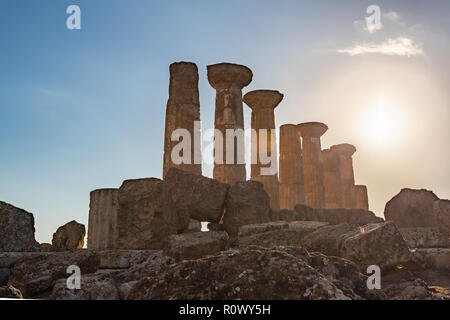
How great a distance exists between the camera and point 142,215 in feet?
21.2

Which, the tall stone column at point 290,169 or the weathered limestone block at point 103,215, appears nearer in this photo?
the weathered limestone block at point 103,215

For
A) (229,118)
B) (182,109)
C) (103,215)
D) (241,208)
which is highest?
(229,118)

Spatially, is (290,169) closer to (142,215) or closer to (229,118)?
(229,118)

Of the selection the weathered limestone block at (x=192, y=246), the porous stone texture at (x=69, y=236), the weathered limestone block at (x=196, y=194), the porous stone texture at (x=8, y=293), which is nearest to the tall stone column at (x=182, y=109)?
the porous stone texture at (x=69, y=236)

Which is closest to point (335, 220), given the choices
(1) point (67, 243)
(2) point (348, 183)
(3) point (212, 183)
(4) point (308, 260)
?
(3) point (212, 183)

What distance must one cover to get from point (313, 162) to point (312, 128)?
1.77 m

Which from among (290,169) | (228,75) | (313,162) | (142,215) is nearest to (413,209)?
(228,75)

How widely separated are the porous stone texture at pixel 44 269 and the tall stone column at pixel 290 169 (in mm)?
14190

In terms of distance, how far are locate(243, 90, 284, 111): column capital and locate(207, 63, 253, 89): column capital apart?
2.36 meters

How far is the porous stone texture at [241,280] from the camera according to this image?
8.27 ft

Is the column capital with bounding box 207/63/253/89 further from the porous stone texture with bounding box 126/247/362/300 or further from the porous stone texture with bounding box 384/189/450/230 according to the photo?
the porous stone texture with bounding box 126/247/362/300

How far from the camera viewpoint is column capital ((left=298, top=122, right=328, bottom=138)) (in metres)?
21.6

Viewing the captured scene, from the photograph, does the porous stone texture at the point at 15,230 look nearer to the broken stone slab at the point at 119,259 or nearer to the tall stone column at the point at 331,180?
the broken stone slab at the point at 119,259
